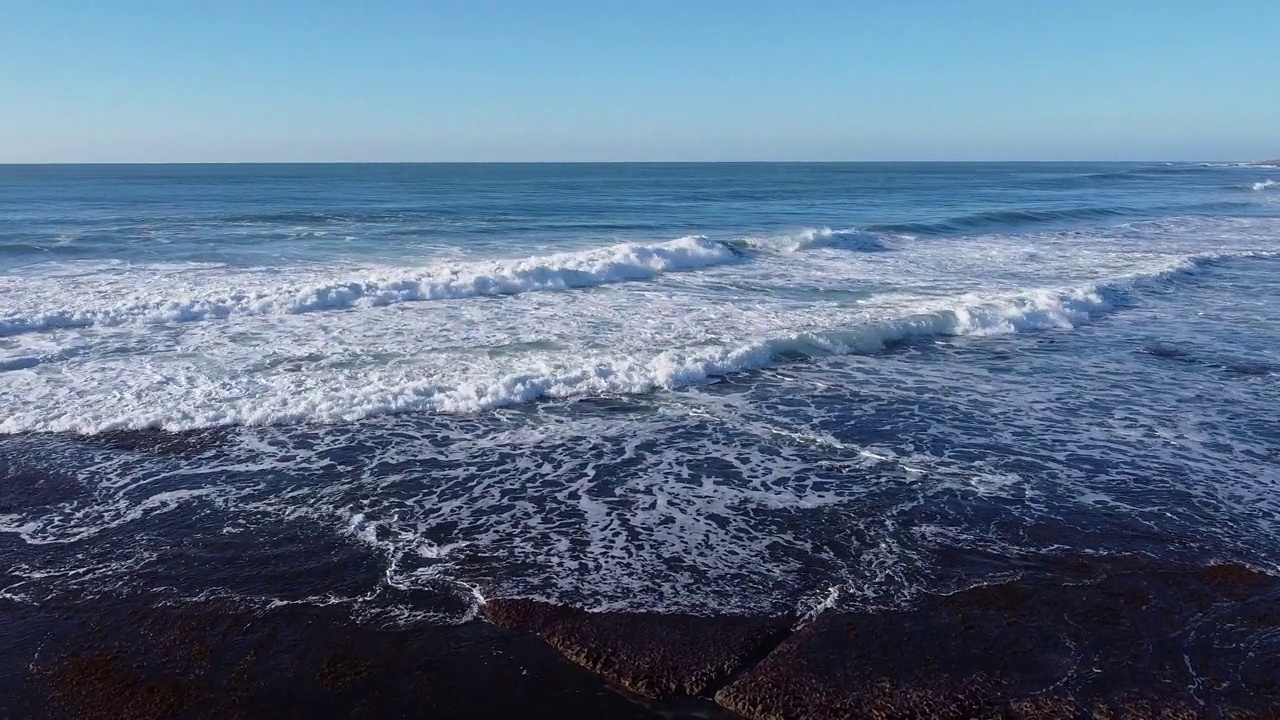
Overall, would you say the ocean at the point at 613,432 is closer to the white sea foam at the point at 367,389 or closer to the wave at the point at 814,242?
the white sea foam at the point at 367,389

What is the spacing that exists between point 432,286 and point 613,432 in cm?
1026

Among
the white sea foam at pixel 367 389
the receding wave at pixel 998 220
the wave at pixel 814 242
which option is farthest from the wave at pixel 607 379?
the receding wave at pixel 998 220

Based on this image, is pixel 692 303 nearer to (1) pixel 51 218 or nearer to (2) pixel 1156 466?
(2) pixel 1156 466

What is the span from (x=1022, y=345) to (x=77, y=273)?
21104 millimetres

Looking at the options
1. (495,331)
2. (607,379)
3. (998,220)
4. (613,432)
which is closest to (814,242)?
(998,220)

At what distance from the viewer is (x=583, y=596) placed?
21.4 ft

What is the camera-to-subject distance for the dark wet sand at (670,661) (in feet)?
17.4

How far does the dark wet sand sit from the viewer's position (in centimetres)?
529

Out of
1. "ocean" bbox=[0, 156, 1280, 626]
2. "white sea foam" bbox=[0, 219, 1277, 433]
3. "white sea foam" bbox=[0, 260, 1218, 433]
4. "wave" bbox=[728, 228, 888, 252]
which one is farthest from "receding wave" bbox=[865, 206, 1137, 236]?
"white sea foam" bbox=[0, 260, 1218, 433]

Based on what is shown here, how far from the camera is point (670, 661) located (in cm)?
569

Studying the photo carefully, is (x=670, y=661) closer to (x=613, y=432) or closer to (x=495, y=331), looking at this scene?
(x=613, y=432)

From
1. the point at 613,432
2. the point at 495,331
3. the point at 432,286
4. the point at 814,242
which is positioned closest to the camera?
the point at 613,432

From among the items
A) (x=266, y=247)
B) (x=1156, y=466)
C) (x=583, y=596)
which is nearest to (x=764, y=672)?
(x=583, y=596)

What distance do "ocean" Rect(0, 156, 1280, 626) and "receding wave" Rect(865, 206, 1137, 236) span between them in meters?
11.9
